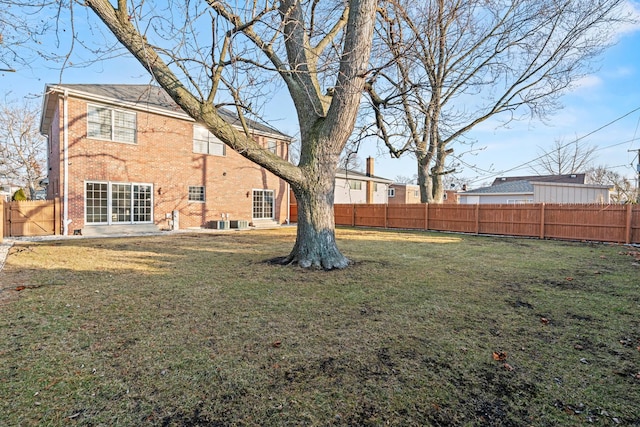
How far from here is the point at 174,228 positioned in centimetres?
1478

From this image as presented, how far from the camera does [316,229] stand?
6.73 metres

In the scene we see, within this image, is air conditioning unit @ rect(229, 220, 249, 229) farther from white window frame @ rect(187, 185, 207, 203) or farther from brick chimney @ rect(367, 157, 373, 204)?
brick chimney @ rect(367, 157, 373, 204)

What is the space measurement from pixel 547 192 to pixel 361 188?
1440cm

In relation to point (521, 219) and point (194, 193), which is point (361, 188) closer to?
point (521, 219)

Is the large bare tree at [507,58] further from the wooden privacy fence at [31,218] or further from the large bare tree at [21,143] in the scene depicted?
the large bare tree at [21,143]

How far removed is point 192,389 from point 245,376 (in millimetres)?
391

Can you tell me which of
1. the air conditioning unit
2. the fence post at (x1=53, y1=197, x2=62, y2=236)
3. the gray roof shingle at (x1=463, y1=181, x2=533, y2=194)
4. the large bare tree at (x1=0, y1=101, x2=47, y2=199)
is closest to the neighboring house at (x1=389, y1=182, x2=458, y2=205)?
the gray roof shingle at (x1=463, y1=181, x2=533, y2=194)

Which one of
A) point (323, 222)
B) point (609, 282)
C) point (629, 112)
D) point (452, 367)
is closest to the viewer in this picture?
point (452, 367)

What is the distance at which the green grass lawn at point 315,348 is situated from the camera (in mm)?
2111

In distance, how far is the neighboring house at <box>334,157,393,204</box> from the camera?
89.9 ft

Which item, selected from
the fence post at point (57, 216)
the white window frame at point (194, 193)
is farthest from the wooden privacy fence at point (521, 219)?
the fence post at point (57, 216)

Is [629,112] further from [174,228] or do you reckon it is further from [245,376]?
[174,228]

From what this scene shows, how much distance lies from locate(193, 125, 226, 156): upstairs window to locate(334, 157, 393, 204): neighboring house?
38.3 feet

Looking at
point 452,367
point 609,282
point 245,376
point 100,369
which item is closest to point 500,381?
point 452,367
